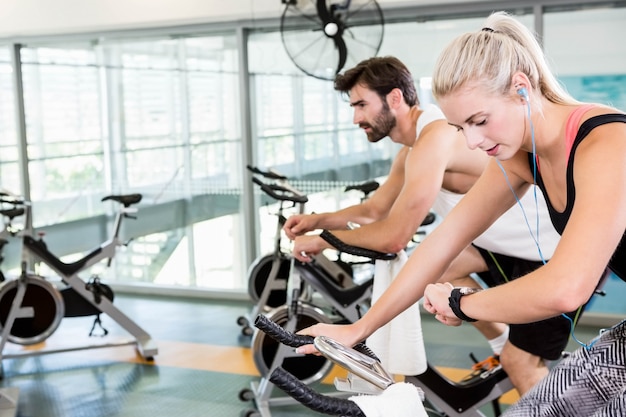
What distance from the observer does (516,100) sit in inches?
56.2

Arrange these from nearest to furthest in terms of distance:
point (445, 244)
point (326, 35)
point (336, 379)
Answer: point (336, 379), point (445, 244), point (326, 35)

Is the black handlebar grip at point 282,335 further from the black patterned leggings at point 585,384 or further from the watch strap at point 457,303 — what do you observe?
the black patterned leggings at point 585,384

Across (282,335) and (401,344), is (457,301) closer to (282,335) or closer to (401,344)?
(282,335)

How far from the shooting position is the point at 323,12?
4.74 metres

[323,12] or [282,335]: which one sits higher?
[323,12]

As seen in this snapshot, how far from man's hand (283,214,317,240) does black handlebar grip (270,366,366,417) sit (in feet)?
6.23

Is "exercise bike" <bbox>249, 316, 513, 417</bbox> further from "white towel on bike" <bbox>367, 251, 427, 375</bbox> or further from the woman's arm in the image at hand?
"white towel on bike" <bbox>367, 251, 427, 375</bbox>

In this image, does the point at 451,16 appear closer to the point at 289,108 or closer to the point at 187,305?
the point at 289,108

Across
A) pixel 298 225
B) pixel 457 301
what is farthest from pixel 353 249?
pixel 457 301

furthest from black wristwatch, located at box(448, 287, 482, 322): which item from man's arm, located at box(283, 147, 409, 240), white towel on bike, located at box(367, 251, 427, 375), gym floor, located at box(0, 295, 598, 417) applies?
gym floor, located at box(0, 295, 598, 417)

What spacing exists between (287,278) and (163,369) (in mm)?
881

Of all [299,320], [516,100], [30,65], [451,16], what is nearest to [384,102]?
[299,320]

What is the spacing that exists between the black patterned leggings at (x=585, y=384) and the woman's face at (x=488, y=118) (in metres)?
0.39

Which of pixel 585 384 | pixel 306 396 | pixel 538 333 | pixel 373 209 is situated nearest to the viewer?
pixel 306 396
